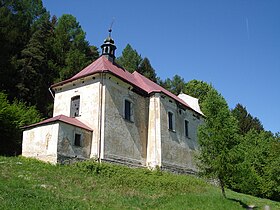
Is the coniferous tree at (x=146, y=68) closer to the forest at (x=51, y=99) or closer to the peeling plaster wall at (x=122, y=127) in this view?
the forest at (x=51, y=99)

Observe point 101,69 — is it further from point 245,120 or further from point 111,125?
point 245,120

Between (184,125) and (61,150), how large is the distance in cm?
1291

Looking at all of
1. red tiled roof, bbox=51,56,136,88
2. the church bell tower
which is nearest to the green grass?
red tiled roof, bbox=51,56,136,88

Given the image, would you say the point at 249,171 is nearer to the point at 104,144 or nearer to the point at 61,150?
the point at 104,144

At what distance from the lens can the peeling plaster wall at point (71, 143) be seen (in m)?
18.8

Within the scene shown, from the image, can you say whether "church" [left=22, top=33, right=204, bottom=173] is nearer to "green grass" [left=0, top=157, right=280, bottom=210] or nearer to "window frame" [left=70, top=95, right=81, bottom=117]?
"window frame" [left=70, top=95, right=81, bottom=117]

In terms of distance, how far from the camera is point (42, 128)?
774 inches

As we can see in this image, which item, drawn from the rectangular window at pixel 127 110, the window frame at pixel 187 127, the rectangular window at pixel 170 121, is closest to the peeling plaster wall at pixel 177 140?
the window frame at pixel 187 127

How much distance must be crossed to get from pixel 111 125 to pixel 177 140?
23.0 ft

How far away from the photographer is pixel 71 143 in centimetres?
1952

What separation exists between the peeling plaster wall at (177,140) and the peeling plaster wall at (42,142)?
28.5ft

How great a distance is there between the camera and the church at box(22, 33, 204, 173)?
1950 centimetres

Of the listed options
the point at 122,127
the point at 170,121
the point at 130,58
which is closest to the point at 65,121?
the point at 122,127

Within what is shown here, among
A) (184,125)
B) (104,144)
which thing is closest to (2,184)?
(104,144)
